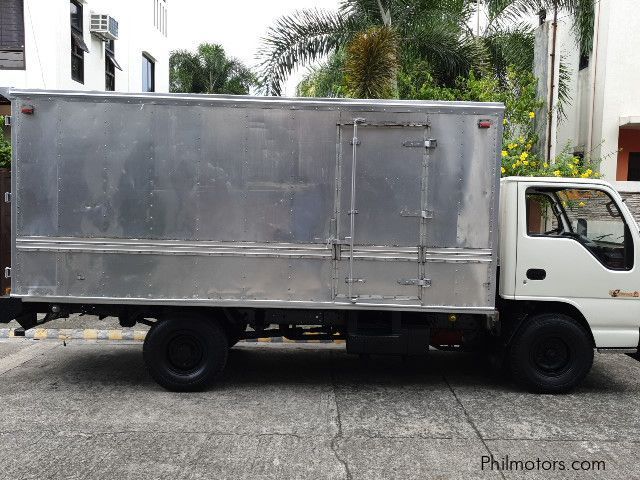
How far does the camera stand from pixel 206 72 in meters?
38.0

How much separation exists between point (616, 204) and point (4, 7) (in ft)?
49.4

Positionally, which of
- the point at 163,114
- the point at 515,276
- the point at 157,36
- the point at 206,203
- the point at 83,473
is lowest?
the point at 83,473

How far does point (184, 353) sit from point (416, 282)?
2.44m

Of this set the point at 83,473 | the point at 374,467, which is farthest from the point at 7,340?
the point at 374,467

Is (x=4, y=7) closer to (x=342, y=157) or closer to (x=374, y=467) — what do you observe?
(x=342, y=157)

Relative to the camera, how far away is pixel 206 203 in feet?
20.6

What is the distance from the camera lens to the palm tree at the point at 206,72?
37.8 meters

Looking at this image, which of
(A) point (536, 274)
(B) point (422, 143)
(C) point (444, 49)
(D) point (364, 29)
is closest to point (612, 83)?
(C) point (444, 49)

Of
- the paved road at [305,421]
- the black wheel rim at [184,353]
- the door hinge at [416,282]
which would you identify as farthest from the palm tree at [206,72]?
the door hinge at [416,282]

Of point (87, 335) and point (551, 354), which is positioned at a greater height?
point (551, 354)

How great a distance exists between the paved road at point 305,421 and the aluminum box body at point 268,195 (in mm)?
1075

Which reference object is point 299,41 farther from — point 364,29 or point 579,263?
point 579,263

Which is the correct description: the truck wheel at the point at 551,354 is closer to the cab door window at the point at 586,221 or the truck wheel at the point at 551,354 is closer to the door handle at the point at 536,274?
the door handle at the point at 536,274

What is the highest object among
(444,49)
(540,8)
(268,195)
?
(540,8)
